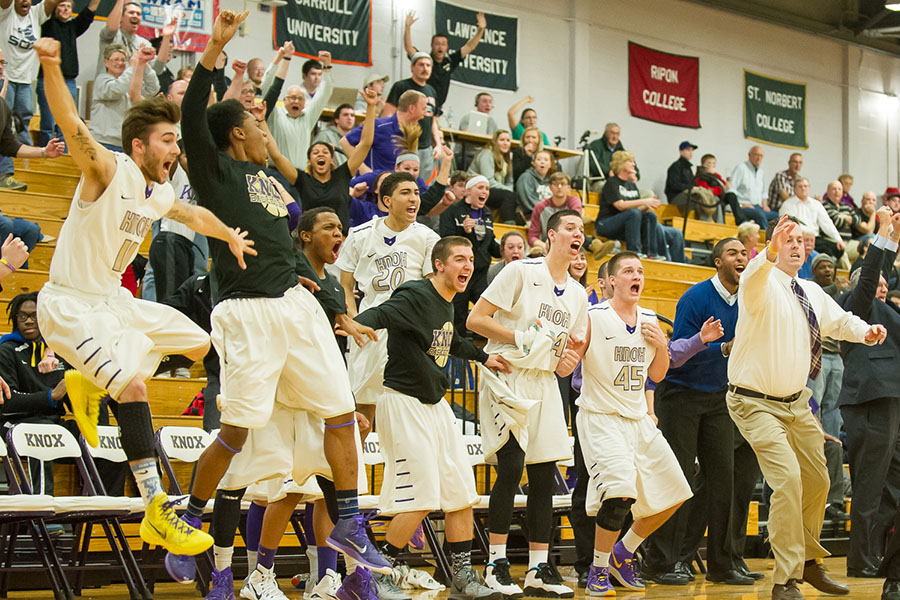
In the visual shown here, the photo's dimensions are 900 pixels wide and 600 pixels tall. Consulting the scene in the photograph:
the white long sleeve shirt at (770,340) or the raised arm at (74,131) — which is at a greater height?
the raised arm at (74,131)

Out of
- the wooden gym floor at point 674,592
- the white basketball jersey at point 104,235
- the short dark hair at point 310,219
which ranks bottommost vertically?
the wooden gym floor at point 674,592

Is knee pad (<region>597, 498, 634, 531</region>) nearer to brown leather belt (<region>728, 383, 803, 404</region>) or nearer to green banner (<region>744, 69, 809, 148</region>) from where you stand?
brown leather belt (<region>728, 383, 803, 404</region>)

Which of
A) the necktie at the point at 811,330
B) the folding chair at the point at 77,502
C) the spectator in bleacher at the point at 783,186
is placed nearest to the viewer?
the folding chair at the point at 77,502

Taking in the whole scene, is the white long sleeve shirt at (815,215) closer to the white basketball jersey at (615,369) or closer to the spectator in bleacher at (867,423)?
the spectator in bleacher at (867,423)

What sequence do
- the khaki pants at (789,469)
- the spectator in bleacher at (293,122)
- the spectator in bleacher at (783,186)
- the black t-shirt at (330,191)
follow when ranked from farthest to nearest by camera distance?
1. the spectator in bleacher at (783,186)
2. the spectator in bleacher at (293,122)
3. the black t-shirt at (330,191)
4. the khaki pants at (789,469)

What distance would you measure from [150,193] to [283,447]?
1407mm

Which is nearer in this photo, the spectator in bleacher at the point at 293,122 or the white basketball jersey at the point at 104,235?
the white basketball jersey at the point at 104,235

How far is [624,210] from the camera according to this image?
42.7 ft

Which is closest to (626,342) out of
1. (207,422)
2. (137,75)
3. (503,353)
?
(503,353)

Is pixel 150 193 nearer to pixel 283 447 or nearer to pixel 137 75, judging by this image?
pixel 283 447

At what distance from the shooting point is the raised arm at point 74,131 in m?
3.98

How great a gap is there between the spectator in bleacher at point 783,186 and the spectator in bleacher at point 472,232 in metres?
8.38

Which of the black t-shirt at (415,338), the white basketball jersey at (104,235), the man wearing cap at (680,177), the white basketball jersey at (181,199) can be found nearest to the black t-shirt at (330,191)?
the white basketball jersey at (181,199)

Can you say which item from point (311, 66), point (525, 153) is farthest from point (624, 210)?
point (311, 66)
